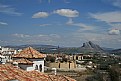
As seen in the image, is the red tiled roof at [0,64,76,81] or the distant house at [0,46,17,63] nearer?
the red tiled roof at [0,64,76,81]

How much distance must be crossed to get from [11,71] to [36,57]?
8.09m

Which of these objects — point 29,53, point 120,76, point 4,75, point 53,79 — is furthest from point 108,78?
point 4,75

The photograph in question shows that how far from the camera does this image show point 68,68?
91.8 m

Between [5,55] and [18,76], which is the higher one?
[18,76]

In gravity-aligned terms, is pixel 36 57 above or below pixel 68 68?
above

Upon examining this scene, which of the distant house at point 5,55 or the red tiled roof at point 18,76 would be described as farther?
the distant house at point 5,55

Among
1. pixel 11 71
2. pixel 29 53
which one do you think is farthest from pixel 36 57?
pixel 11 71

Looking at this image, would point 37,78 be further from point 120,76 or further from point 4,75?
point 120,76

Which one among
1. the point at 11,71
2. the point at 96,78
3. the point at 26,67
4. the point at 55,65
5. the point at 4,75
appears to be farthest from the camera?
the point at 55,65

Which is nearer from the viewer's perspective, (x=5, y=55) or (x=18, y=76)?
(x=18, y=76)

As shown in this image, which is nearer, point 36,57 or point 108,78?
point 36,57

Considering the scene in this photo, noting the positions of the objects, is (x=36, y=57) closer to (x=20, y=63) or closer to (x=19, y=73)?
(x=20, y=63)

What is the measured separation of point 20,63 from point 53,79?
4.37 meters

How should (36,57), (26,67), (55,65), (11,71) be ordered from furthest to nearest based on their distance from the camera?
(55,65), (36,57), (26,67), (11,71)
